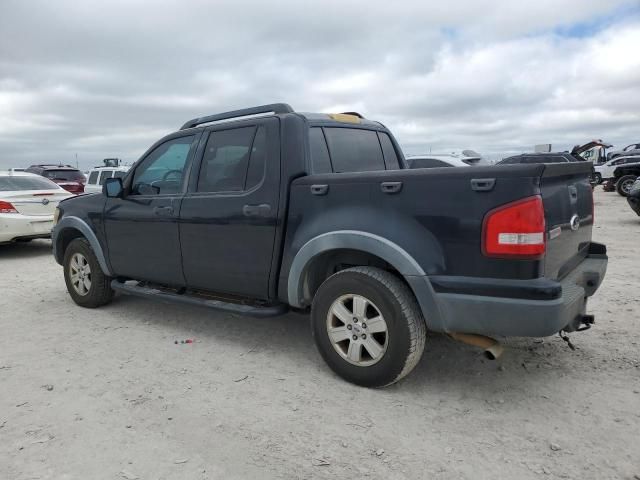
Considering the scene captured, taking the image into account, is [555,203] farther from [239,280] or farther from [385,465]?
[239,280]

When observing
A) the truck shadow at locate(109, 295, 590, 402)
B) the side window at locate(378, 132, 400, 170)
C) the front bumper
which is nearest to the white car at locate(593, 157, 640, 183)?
the side window at locate(378, 132, 400, 170)

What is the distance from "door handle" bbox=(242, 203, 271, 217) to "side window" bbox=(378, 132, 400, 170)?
136 cm

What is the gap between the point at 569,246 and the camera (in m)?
3.31

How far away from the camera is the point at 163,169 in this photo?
466cm

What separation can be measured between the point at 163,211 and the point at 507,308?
9.76 ft

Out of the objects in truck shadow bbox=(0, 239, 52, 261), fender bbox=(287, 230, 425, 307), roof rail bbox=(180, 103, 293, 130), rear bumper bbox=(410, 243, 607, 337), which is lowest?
truck shadow bbox=(0, 239, 52, 261)

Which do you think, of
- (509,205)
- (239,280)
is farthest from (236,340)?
(509,205)

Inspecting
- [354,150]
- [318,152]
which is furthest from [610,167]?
[318,152]

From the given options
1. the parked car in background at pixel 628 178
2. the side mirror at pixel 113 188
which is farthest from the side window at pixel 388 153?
the parked car in background at pixel 628 178

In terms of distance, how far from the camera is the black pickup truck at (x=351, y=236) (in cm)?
279

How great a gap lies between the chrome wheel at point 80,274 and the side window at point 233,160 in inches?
79.3

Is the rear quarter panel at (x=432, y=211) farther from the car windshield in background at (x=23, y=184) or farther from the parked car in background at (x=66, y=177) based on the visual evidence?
the parked car in background at (x=66, y=177)

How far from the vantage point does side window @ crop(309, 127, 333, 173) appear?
12.5ft

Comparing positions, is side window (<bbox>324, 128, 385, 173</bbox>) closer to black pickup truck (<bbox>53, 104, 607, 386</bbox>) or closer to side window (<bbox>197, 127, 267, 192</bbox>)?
black pickup truck (<bbox>53, 104, 607, 386</bbox>)
